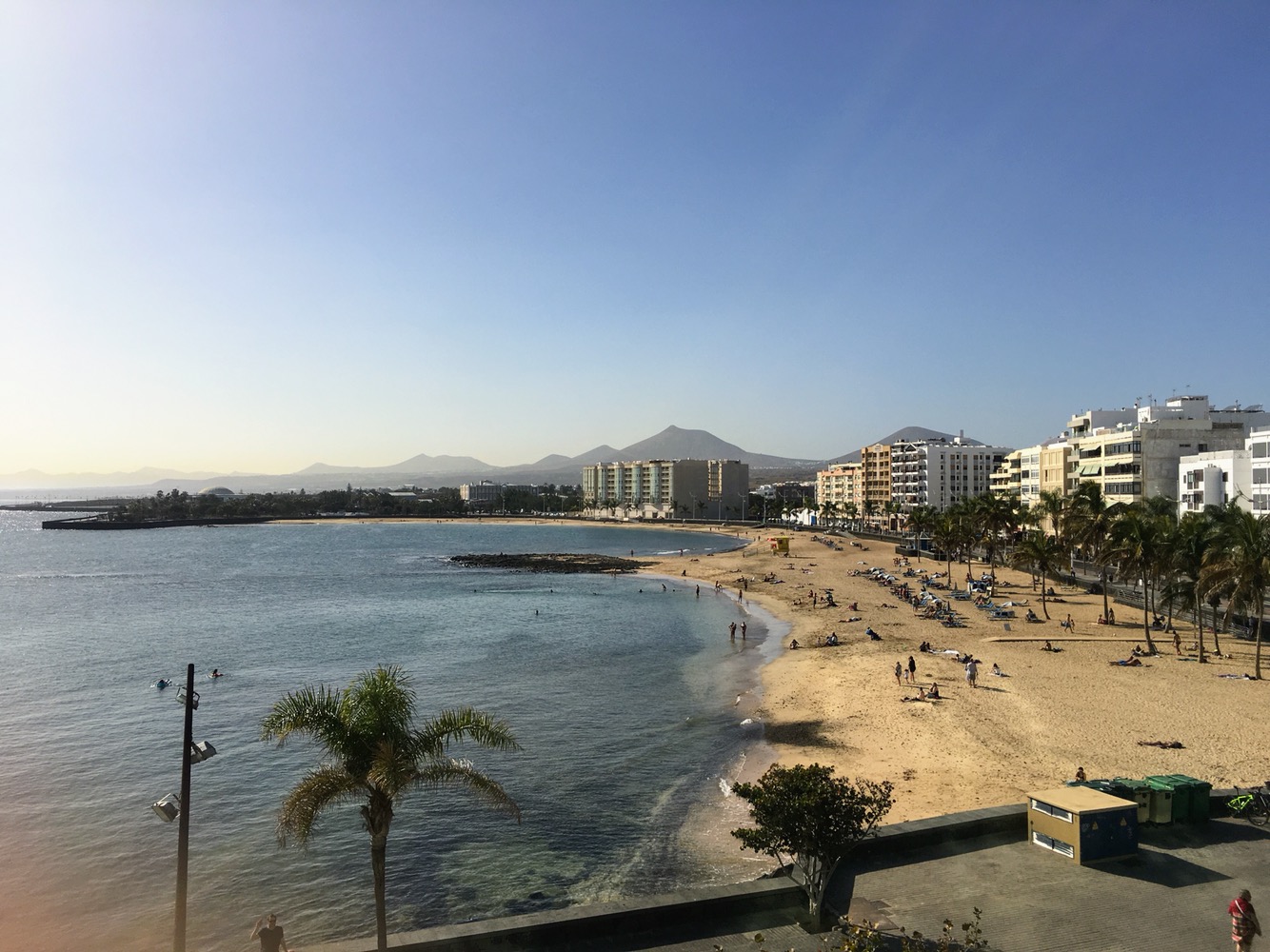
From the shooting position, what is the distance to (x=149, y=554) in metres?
137

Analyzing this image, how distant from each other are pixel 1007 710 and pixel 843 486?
477 ft

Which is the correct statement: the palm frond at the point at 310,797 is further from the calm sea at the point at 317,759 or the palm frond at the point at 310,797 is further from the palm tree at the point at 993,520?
the palm tree at the point at 993,520

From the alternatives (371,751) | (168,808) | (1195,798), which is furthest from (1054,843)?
(168,808)

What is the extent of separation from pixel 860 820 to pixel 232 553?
477 ft

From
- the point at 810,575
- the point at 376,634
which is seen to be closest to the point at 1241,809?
the point at 376,634

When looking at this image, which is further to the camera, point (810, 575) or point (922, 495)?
point (922, 495)

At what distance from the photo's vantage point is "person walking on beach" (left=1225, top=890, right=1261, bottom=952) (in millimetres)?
10188

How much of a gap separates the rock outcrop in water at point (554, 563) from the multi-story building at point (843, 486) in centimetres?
6452

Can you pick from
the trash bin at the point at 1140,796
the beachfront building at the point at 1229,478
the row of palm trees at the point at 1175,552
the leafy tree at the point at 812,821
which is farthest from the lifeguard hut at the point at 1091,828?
the beachfront building at the point at 1229,478

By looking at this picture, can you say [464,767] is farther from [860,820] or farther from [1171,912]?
[1171,912]

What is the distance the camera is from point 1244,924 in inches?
401

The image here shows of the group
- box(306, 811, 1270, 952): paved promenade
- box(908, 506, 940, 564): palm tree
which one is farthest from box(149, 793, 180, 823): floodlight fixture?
box(908, 506, 940, 564): palm tree

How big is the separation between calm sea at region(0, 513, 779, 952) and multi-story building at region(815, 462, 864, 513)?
96.0 metres

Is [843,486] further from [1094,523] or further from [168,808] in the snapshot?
[168,808]
